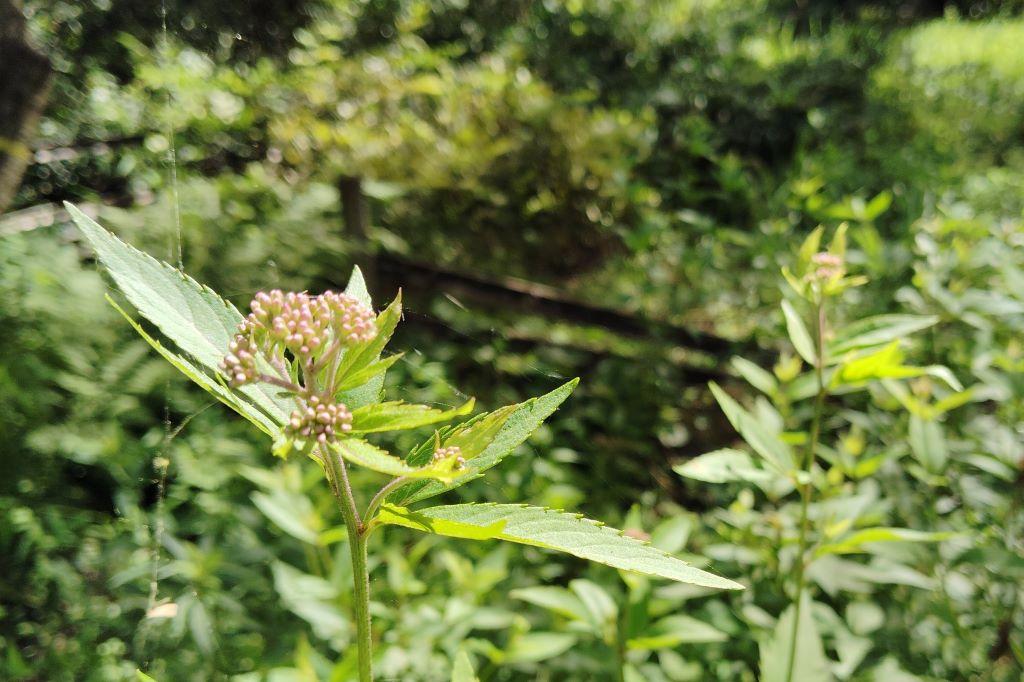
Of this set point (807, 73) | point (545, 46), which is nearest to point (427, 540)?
point (545, 46)

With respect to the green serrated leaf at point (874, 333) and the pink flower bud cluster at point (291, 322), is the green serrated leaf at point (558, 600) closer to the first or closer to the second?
the green serrated leaf at point (874, 333)

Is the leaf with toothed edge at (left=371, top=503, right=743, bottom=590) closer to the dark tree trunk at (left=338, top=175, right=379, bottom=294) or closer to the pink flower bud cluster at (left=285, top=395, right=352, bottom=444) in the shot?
the pink flower bud cluster at (left=285, top=395, right=352, bottom=444)

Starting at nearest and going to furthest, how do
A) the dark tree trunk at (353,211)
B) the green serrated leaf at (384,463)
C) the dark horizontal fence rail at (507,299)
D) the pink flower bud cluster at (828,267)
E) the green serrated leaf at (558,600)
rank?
the green serrated leaf at (384,463)
the pink flower bud cluster at (828,267)
the dark horizontal fence rail at (507,299)
the green serrated leaf at (558,600)
the dark tree trunk at (353,211)

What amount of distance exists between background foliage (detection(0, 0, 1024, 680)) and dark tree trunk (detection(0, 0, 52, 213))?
33mm

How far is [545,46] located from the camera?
3.52 m

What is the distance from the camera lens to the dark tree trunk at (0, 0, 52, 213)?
0.78 metres

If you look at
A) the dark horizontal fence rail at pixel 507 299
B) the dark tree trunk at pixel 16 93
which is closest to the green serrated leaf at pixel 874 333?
the dark horizontal fence rail at pixel 507 299

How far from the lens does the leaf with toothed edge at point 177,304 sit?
30 cm

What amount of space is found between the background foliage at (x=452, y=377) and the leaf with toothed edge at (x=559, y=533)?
84 millimetres

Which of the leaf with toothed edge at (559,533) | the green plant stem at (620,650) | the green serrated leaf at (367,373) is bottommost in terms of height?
the green plant stem at (620,650)

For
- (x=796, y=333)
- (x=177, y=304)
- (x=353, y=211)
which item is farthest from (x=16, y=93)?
(x=796, y=333)

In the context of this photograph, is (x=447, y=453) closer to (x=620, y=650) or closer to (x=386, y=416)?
(x=386, y=416)

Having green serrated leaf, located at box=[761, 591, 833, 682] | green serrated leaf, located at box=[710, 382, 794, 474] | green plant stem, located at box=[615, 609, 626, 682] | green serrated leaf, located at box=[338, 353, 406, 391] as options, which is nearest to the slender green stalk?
green plant stem, located at box=[615, 609, 626, 682]

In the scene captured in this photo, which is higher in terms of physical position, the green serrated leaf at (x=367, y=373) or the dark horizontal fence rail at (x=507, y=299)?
the green serrated leaf at (x=367, y=373)
